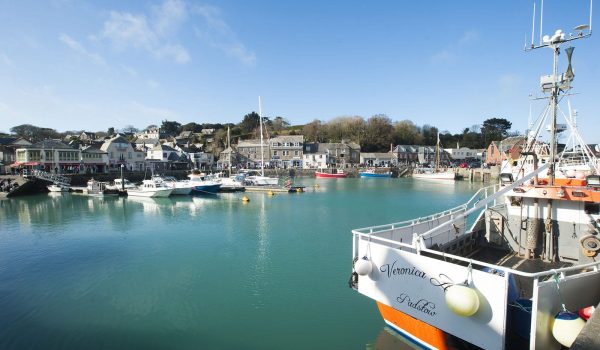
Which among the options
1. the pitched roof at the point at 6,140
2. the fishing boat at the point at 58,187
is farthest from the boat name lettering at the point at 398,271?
the pitched roof at the point at 6,140

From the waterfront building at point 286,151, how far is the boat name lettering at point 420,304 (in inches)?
3228

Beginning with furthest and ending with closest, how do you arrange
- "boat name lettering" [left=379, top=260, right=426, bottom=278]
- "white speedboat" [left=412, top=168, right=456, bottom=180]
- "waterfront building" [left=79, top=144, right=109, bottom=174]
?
"white speedboat" [left=412, top=168, right=456, bottom=180], "waterfront building" [left=79, top=144, right=109, bottom=174], "boat name lettering" [left=379, top=260, right=426, bottom=278]

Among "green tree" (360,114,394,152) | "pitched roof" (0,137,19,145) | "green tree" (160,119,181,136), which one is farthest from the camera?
"green tree" (160,119,181,136)

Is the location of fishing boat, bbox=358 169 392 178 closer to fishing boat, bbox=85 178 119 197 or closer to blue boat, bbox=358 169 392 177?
blue boat, bbox=358 169 392 177

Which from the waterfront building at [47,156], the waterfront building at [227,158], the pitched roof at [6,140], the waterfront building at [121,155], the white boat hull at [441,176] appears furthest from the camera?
the waterfront building at [227,158]

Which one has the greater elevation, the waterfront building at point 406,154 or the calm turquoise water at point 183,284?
the waterfront building at point 406,154

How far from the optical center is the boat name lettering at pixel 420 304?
6.84 metres

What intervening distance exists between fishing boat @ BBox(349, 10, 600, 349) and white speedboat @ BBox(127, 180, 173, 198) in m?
36.2

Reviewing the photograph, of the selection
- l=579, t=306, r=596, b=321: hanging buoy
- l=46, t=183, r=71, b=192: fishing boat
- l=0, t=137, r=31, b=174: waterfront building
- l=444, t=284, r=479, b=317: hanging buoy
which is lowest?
l=46, t=183, r=71, b=192: fishing boat

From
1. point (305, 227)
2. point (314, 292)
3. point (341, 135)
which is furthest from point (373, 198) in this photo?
point (341, 135)

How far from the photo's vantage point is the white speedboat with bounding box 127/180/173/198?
40.4 m

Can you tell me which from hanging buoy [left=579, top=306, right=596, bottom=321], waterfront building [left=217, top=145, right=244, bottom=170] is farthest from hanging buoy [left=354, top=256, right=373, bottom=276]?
waterfront building [left=217, top=145, right=244, bottom=170]

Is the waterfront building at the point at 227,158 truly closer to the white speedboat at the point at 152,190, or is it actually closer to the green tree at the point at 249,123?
the green tree at the point at 249,123

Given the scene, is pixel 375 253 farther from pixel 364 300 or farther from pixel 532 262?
pixel 532 262
